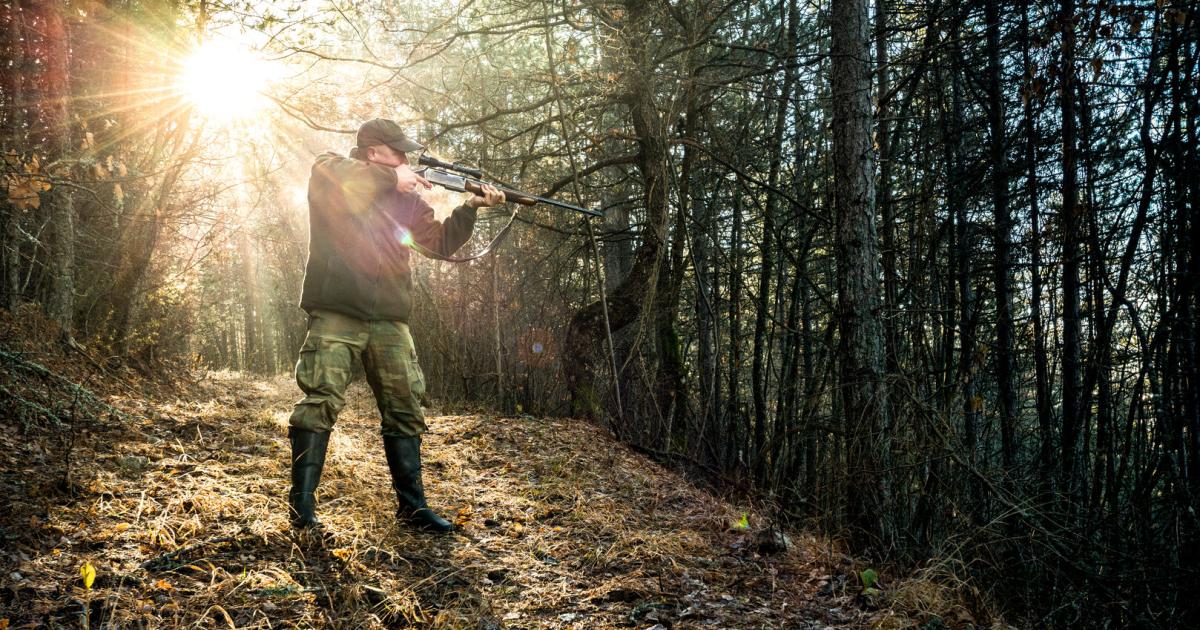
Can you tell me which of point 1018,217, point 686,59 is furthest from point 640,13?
point 1018,217

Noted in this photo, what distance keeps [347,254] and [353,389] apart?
27.9 ft

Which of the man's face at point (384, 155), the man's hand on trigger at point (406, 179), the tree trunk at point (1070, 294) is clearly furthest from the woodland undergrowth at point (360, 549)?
the tree trunk at point (1070, 294)

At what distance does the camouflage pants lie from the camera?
351cm

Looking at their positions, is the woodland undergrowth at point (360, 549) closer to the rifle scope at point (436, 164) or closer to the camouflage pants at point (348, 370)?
the camouflage pants at point (348, 370)

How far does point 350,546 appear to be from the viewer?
10.7 feet

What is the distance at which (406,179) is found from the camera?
404 centimetres

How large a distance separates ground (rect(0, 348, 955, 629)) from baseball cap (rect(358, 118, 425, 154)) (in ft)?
6.75

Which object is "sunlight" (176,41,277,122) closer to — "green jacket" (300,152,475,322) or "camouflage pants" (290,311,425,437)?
"green jacket" (300,152,475,322)

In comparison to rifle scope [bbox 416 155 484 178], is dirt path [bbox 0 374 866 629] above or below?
below

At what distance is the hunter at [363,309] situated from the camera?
3.51 m

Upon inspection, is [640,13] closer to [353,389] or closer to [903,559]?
[903,559]

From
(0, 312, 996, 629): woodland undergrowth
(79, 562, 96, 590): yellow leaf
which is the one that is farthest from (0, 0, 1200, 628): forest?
(79, 562, 96, 590): yellow leaf

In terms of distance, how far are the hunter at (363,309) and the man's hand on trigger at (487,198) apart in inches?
15.6

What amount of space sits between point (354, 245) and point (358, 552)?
1.60 m
